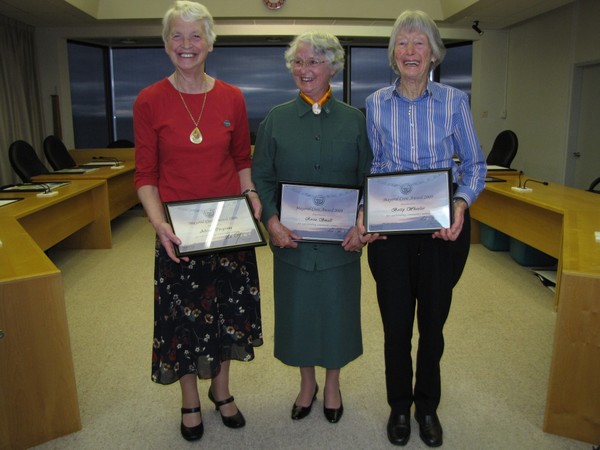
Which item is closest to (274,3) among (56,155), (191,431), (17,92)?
(56,155)

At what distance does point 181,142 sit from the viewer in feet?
5.99

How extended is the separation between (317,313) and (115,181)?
466 centimetres

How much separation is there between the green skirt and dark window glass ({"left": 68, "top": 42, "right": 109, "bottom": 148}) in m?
7.51

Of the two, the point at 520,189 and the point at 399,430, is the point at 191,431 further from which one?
the point at 520,189

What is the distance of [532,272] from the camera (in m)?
4.36

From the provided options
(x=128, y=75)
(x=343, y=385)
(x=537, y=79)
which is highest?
(x=128, y=75)

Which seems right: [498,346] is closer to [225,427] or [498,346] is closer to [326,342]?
[326,342]

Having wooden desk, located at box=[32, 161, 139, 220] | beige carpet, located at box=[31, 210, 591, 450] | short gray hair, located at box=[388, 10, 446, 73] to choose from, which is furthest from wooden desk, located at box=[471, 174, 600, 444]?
wooden desk, located at box=[32, 161, 139, 220]

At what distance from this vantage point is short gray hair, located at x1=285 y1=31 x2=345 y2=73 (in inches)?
71.2

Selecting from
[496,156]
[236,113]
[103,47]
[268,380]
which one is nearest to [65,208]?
[268,380]

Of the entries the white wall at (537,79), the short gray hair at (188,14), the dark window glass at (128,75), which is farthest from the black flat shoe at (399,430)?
the dark window glass at (128,75)

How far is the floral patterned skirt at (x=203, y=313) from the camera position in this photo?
1.92 m

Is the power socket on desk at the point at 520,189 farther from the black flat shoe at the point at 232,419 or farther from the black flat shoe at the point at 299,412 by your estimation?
the black flat shoe at the point at 232,419

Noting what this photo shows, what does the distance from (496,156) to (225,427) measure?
482 cm
